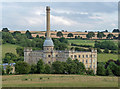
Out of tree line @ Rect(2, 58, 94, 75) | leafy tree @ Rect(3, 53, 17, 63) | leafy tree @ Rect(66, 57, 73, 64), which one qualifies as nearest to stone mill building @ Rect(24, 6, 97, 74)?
leafy tree @ Rect(66, 57, 73, 64)

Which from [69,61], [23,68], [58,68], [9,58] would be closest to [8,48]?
[9,58]

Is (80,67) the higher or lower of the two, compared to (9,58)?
lower

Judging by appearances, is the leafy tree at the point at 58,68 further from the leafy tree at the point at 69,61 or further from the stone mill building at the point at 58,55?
the stone mill building at the point at 58,55

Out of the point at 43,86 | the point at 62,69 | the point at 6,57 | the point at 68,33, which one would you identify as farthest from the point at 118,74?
the point at 68,33

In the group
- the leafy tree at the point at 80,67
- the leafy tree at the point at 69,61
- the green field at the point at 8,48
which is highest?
the green field at the point at 8,48

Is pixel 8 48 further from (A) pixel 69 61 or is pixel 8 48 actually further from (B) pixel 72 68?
(B) pixel 72 68

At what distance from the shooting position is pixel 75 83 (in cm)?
6103

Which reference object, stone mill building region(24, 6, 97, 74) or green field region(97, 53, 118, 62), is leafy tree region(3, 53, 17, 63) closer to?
stone mill building region(24, 6, 97, 74)

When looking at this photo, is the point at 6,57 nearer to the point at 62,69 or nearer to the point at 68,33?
the point at 62,69

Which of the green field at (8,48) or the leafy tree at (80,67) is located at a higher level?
the green field at (8,48)

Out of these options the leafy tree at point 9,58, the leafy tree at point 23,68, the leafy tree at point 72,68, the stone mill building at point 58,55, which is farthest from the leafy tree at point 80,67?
the leafy tree at point 9,58

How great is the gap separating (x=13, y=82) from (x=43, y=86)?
7.80m

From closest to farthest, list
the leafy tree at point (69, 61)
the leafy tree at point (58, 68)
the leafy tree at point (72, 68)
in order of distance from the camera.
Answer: the leafy tree at point (72, 68) < the leafy tree at point (58, 68) < the leafy tree at point (69, 61)

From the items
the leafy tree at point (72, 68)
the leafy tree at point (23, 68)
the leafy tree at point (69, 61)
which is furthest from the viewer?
the leafy tree at point (69, 61)
